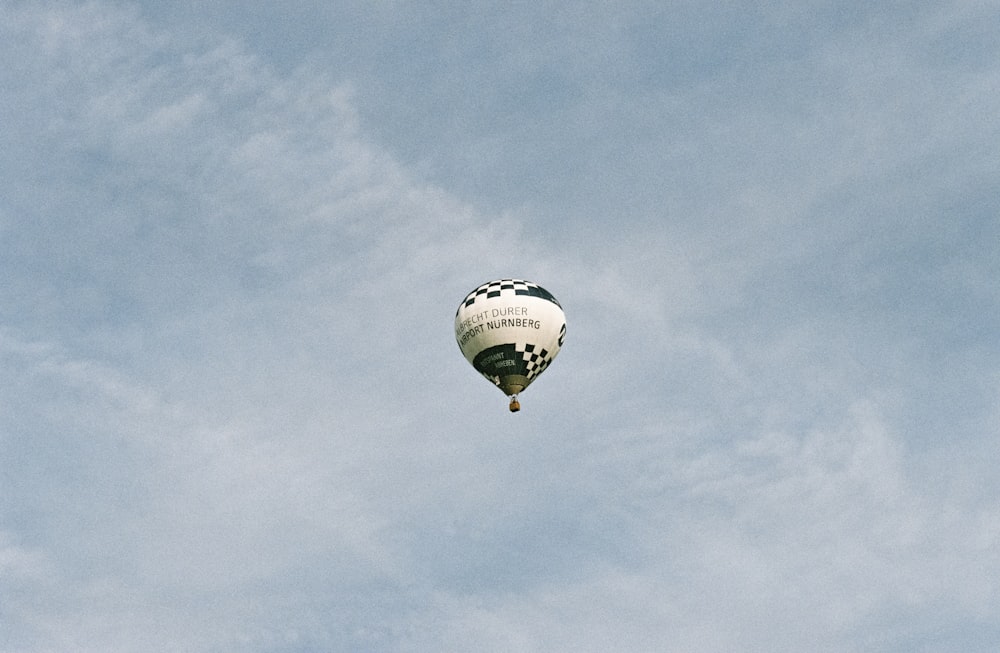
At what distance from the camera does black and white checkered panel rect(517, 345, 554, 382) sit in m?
92.9

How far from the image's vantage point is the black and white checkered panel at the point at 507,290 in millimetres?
93938

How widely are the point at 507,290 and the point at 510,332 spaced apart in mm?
2947

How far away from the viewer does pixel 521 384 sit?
93438 millimetres

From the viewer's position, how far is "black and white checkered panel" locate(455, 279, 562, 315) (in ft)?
308

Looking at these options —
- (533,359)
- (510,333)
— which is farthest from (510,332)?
(533,359)

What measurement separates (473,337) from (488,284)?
3680mm

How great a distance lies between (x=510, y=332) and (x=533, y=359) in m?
2.34

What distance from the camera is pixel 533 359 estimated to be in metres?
93.4

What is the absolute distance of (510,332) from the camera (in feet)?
304

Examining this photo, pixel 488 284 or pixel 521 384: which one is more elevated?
pixel 488 284

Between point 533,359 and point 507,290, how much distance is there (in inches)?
181

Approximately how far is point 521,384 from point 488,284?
6723 mm

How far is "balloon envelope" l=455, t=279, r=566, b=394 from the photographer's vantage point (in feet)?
304

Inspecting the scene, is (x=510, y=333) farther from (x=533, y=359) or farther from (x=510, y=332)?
(x=533, y=359)
